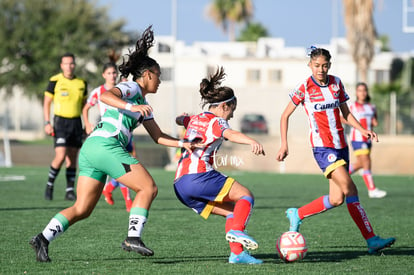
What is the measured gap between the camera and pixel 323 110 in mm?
8039

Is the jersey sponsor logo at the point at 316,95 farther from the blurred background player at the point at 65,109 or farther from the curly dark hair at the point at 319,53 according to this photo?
the blurred background player at the point at 65,109

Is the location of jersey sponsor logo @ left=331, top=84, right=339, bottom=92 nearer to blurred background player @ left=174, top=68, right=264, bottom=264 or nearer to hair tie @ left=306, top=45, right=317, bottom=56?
hair tie @ left=306, top=45, right=317, bottom=56

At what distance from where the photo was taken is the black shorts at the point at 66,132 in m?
12.6

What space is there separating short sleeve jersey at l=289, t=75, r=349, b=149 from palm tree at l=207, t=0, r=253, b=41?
7557cm

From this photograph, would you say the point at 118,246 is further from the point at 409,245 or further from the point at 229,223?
the point at 409,245

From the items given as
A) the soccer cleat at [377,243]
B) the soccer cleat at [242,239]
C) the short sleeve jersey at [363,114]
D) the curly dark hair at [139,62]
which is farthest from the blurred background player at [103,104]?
the short sleeve jersey at [363,114]

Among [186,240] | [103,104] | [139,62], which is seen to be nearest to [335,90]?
[139,62]

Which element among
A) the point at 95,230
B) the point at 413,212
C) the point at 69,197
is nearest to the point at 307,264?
the point at 95,230

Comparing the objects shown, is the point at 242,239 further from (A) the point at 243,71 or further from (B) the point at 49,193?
(A) the point at 243,71

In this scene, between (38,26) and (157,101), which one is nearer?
(157,101)

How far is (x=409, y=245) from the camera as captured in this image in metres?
8.38

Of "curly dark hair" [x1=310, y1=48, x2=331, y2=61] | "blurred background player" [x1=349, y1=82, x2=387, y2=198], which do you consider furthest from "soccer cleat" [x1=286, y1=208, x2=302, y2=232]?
"blurred background player" [x1=349, y1=82, x2=387, y2=198]

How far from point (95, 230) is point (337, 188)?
3.00 metres

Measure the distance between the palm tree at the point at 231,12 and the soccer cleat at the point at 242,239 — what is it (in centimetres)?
Answer: 7712
